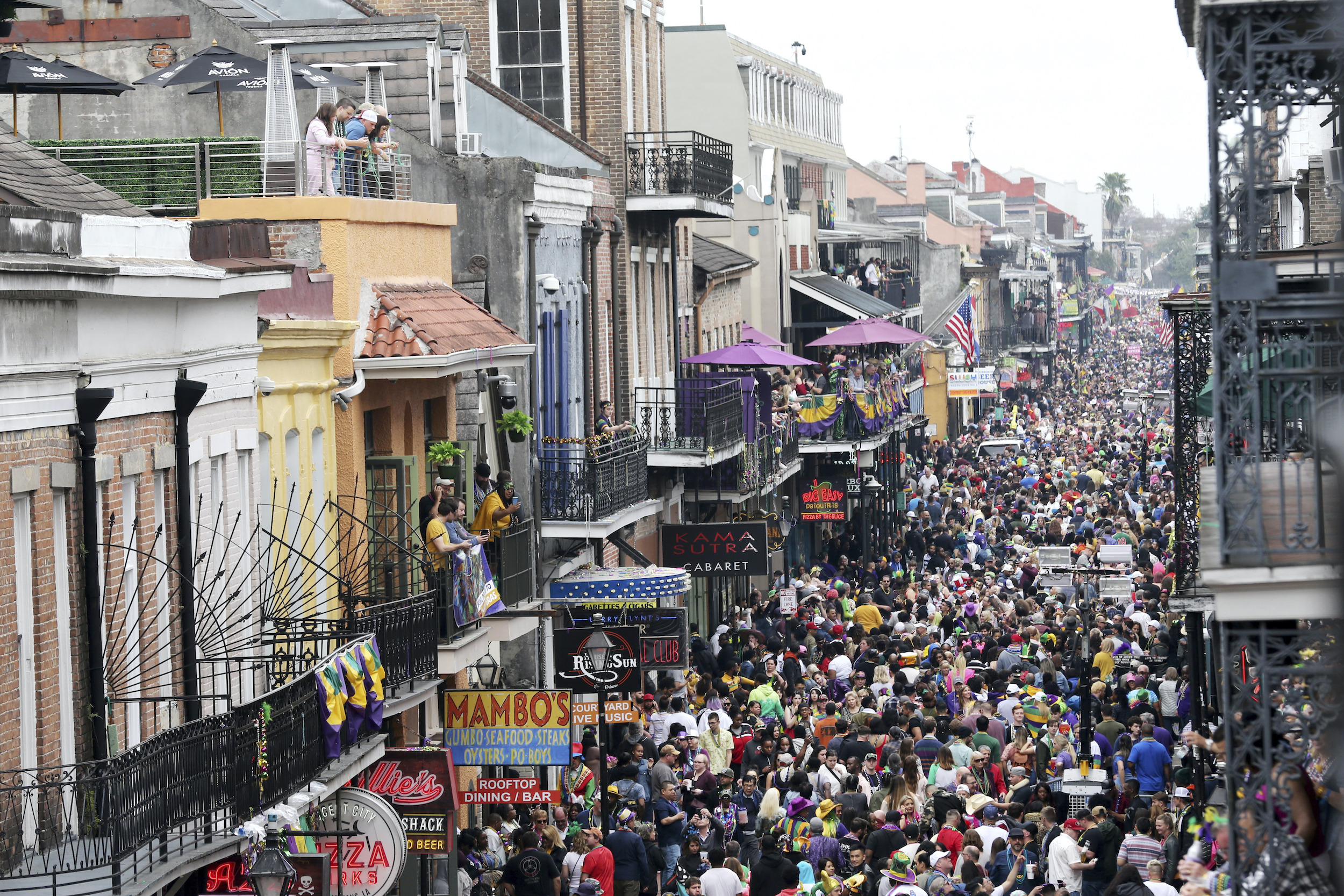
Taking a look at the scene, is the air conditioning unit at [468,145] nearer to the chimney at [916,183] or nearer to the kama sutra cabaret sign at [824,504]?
the kama sutra cabaret sign at [824,504]

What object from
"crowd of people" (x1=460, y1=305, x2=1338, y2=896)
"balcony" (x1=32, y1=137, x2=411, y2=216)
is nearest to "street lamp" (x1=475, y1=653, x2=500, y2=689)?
"crowd of people" (x1=460, y1=305, x2=1338, y2=896)

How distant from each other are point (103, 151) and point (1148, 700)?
1282 cm

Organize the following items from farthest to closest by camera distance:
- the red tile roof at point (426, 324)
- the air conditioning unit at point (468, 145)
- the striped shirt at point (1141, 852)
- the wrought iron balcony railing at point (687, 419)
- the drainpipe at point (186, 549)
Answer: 1. the wrought iron balcony railing at point (687, 419)
2. the air conditioning unit at point (468, 145)
3. the red tile roof at point (426, 324)
4. the striped shirt at point (1141, 852)
5. the drainpipe at point (186, 549)

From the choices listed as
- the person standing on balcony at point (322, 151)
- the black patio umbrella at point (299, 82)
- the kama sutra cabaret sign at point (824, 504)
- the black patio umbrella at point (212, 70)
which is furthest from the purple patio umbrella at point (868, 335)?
the person standing on balcony at point (322, 151)

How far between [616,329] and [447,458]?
956 centimetres

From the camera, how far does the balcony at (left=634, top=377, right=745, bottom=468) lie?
30.0 meters

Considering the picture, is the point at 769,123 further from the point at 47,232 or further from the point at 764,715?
the point at 47,232

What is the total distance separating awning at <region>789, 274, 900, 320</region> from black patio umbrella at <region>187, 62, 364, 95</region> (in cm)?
2954

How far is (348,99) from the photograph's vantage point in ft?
62.5

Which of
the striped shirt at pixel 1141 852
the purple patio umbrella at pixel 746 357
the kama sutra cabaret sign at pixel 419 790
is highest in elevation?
the purple patio umbrella at pixel 746 357

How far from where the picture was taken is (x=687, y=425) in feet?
99.9

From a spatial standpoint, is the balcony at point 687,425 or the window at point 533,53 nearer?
the window at point 533,53

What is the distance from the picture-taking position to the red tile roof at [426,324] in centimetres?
1858

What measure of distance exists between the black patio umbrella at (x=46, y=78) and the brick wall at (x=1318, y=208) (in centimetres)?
1178
